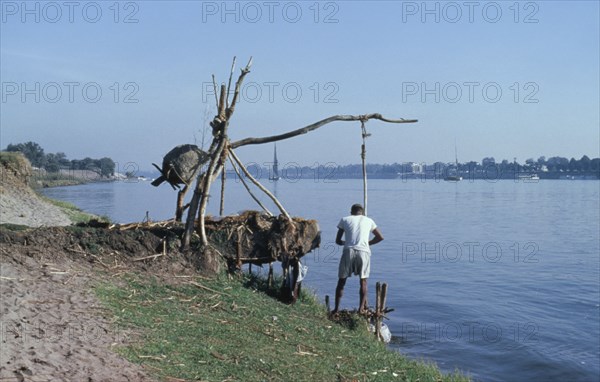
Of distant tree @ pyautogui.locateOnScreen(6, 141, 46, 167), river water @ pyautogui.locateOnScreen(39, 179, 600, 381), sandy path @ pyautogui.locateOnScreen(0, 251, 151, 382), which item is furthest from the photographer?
distant tree @ pyautogui.locateOnScreen(6, 141, 46, 167)

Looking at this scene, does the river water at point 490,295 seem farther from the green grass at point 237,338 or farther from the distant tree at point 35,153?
the distant tree at point 35,153

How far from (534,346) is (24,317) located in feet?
44.9

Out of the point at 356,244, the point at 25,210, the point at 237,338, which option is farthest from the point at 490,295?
the point at 25,210

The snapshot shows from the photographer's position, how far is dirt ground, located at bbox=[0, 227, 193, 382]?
22.5 feet

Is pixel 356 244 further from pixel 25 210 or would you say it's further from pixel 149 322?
pixel 25 210

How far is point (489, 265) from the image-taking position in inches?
1252

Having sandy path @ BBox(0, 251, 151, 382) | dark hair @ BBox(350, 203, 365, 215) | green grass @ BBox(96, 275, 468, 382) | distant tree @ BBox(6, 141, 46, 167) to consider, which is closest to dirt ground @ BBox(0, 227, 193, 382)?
sandy path @ BBox(0, 251, 151, 382)

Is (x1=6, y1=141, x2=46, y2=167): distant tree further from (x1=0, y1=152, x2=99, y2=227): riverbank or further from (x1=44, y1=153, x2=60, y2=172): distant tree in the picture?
(x1=0, y1=152, x2=99, y2=227): riverbank

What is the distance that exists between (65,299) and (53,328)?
1286mm

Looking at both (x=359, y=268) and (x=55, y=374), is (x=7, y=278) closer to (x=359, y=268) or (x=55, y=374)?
(x=55, y=374)

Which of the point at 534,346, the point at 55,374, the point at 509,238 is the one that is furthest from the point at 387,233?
the point at 55,374

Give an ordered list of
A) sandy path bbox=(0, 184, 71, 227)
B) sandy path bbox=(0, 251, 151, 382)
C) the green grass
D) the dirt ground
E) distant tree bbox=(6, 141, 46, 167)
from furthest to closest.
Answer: distant tree bbox=(6, 141, 46, 167)
sandy path bbox=(0, 184, 71, 227)
the green grass
the dirt ground
sandy path bbox=(0, 251, 151, 382)

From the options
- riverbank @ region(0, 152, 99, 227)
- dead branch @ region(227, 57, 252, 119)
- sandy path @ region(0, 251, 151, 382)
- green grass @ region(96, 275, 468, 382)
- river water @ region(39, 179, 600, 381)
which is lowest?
river water @ region(39, 179, 600, 381)

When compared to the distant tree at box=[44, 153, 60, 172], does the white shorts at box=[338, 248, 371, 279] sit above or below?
below
